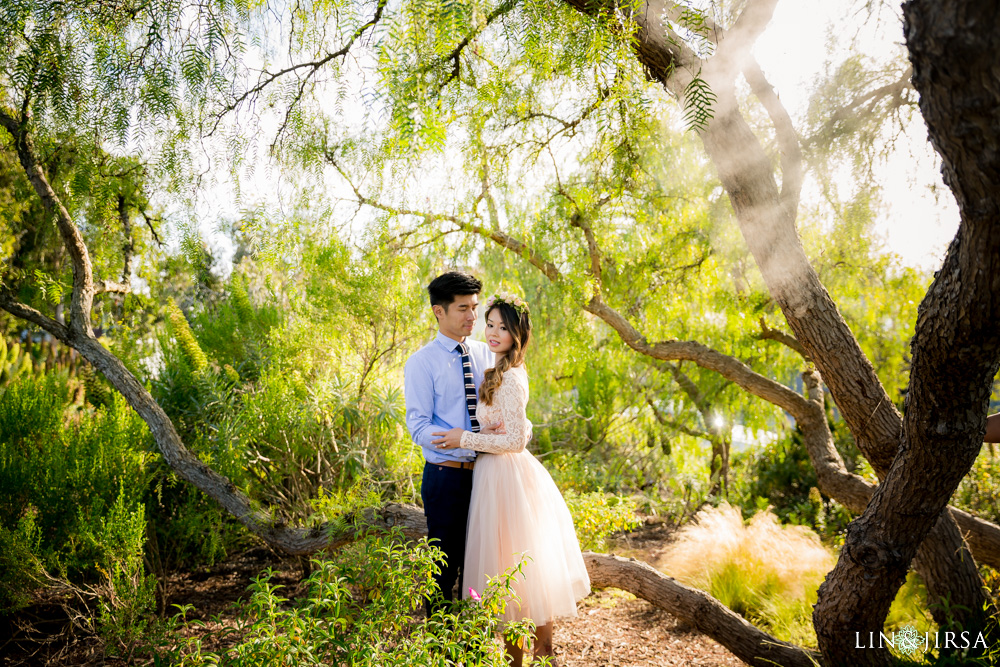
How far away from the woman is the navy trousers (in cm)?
13

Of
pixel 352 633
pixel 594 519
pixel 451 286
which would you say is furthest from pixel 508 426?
pixel 594 519

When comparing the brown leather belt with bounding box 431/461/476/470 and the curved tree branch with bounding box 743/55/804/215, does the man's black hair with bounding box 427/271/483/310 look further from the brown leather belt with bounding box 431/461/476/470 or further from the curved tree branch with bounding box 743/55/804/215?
the curved tree branch with bounding box 743/55/804/215

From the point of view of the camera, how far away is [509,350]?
9.02ft

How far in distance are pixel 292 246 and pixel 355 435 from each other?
1.55m

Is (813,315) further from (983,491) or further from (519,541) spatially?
(983,491)

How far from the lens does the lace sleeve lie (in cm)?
253

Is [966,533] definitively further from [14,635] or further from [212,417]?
[14,635]

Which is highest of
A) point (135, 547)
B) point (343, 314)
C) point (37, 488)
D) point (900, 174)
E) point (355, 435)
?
point (900, 174)

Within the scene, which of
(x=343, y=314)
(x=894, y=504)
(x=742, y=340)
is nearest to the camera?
(x=894, y=504)

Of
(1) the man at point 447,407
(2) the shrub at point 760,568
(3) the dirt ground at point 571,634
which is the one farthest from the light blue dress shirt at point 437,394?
(2) the shrub at point 760,568

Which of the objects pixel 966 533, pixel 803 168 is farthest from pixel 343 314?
pixel 966 533

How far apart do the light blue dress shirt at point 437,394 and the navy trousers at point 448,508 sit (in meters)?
0.08

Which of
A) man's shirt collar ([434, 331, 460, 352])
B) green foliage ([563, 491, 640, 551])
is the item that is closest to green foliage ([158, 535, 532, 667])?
man's shirt collar ([434, 331, 460, 352])

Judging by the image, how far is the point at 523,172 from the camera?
13.4ft
